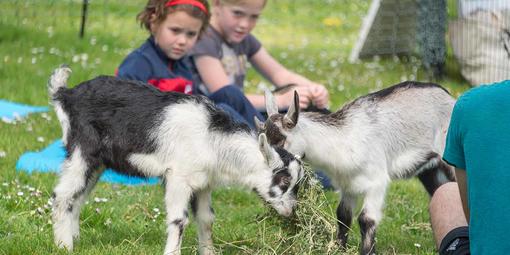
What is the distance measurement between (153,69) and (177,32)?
0.29 metres

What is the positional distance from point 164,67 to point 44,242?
1.74 meters

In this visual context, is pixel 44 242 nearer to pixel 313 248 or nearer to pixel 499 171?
pixel 313 248

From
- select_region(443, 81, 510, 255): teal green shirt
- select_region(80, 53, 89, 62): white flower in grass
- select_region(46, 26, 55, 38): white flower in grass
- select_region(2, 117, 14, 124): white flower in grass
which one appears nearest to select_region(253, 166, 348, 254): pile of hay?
select_region(443, 81, 510, 255): teal green shirt

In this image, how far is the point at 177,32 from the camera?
591cm

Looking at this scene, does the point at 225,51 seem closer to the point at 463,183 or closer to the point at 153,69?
the point at 153,69

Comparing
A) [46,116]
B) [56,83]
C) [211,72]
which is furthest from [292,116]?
[46,116]

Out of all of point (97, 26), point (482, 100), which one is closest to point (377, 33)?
point (97, 26)

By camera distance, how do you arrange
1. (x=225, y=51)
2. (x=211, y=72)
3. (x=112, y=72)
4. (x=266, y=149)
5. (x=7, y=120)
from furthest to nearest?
(x=112, y=72)
(x=7, y=120)
(x=225, y=51)
(x=211, y=72)
(x=266, y=149)

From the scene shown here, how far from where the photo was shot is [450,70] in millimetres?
10672

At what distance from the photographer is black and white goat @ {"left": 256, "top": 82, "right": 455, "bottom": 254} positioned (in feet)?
15.0

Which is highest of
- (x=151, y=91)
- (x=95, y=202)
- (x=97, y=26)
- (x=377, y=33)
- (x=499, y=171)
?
(x=499, y=171)

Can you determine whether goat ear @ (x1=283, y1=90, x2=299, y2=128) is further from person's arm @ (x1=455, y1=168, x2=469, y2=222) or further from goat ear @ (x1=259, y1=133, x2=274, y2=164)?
person's arm @ (x1=455, y1=168, x2=469, y2=222)

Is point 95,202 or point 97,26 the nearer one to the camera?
point 95,202

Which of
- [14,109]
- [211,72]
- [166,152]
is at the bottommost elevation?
[14,109]
